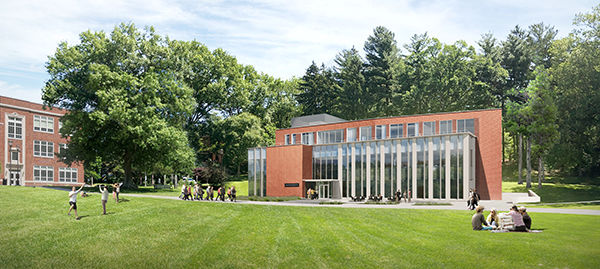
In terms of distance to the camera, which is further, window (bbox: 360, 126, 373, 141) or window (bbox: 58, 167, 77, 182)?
window (bbox: 58, 167, 77, 182)

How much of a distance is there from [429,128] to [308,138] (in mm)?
17800

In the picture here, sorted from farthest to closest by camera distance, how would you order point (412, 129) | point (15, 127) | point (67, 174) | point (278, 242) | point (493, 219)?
1. point (67, 174)
2. point (15, 127)
3. point (412, 129)
4. point (493, 219)
5. point (278, 242)

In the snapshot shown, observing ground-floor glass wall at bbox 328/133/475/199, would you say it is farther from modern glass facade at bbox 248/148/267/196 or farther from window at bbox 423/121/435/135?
modern glass facade at bbox 248/148/267/196

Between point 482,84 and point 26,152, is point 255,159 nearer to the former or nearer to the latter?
point 26,152

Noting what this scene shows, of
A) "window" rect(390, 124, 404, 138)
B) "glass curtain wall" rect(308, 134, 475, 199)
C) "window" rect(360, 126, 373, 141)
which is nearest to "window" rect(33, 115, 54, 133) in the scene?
"glass curtain wall" rect(308, 134, 475, 199)

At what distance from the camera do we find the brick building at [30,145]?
66.6 m

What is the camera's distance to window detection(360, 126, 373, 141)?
62.9 metres

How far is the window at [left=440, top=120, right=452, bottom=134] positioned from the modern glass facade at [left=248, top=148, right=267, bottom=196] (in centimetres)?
2311

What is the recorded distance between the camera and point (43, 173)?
72562 millimetres

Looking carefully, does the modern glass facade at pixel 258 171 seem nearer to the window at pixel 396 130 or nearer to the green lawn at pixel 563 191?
the window at pixel 396 130

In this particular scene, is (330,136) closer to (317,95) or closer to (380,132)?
(380,132)

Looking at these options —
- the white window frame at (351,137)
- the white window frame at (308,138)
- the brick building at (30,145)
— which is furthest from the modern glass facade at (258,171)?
the brick building at (30,145)

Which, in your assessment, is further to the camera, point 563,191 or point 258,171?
point 258,171

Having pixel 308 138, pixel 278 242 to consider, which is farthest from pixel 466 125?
pixel 278 242
